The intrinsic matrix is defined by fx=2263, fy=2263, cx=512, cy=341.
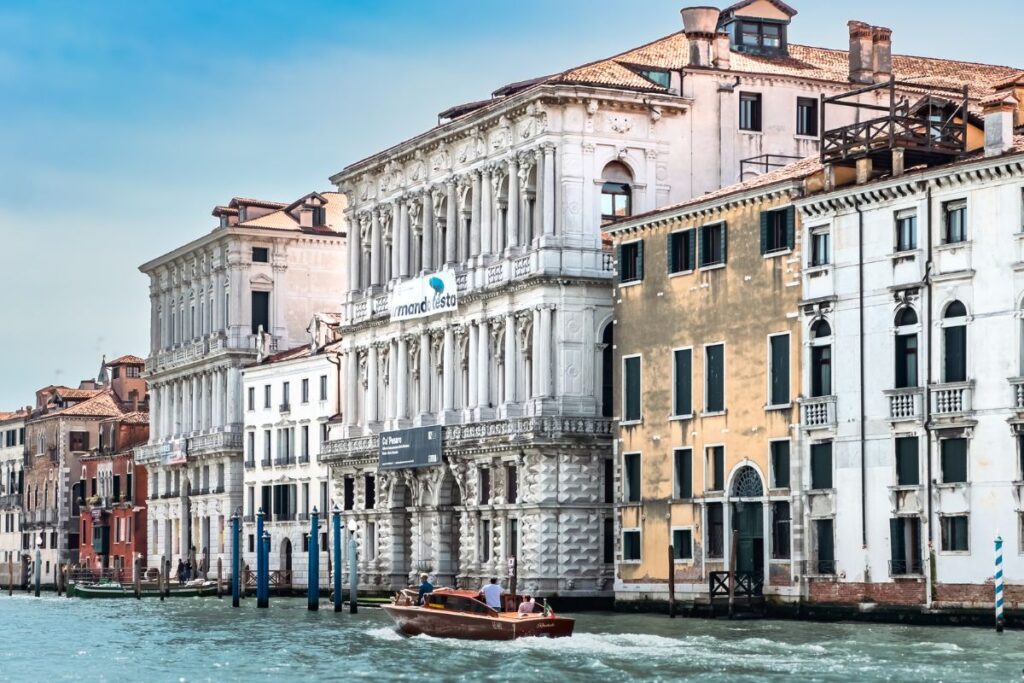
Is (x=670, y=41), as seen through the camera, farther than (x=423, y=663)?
Yes

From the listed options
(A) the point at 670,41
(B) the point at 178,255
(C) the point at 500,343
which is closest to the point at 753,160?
(A) the point at 670,41

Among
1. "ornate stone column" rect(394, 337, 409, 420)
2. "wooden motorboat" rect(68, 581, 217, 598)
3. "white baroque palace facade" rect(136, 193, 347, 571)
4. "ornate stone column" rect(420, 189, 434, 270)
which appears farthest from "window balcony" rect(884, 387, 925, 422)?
"white baroque palace facade" rect(136, 193, 347, 571)

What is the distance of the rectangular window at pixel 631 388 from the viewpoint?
55.0m

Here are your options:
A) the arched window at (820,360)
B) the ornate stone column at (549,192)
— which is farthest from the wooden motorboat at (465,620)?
the ornate stone column at (549,192)

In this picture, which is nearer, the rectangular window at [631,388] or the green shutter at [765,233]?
the green shutter at [765,233]

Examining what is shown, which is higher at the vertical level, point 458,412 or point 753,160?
point 753,160

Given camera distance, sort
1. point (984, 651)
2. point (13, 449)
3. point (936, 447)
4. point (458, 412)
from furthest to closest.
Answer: point (13, 449) → point (458, 412) → point (936, 447) → point (984, 651)

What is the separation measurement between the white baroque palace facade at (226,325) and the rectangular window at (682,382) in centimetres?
3248

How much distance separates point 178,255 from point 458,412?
2915 centimetres

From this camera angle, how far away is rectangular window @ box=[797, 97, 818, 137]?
60375mm

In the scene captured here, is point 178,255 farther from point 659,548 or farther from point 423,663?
point 423,663

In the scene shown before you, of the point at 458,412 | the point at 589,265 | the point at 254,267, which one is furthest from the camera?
the point at 254,267

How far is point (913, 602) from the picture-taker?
147ft

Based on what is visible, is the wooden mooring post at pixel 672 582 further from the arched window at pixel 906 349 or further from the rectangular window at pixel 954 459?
the rectangular window at pixel 954 459
